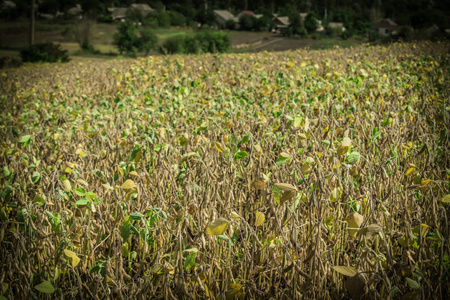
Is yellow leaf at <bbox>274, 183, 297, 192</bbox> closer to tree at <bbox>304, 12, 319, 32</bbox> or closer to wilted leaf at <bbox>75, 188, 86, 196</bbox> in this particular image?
wilted leaf at <bbox>75, 188, 86, 196</bbox>

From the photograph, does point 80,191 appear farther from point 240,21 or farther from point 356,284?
point 240,21

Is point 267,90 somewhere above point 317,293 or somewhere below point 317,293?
above

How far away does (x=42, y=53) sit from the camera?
23.0m

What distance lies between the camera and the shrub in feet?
74.8

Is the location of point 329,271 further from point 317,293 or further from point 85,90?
point 85,90

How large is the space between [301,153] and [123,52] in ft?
113

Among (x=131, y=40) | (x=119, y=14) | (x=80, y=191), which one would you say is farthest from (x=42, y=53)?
(x=119, y=14)

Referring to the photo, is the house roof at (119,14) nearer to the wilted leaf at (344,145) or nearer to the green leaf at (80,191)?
the green leaf at (80,191)

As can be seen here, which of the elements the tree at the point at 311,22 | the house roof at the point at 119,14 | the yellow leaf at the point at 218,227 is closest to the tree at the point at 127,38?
the yellow leaf at the point at 218,227

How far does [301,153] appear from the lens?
2545mm

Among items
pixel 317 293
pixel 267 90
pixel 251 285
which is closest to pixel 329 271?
pixel 317 293

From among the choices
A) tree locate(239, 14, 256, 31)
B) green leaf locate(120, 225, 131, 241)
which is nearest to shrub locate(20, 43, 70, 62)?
green leaf locate(120, 225, 131, 241)

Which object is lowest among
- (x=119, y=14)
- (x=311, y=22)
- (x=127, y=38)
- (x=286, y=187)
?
(x=286, y=187)

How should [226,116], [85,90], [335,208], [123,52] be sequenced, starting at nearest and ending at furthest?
[335,208], [226,116], [85,90], [123,52]
